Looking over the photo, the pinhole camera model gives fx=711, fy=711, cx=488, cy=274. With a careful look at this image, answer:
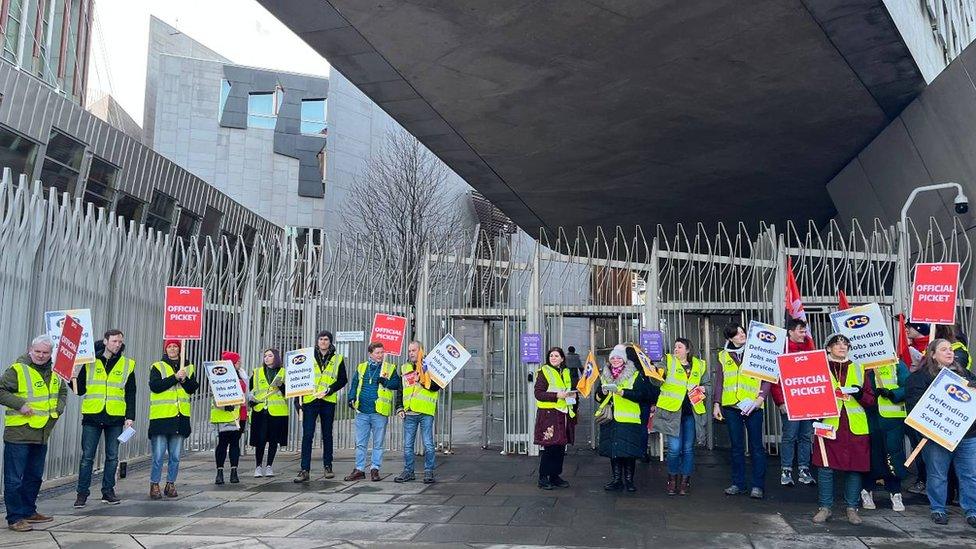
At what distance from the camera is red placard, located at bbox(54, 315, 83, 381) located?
A: 21.8ft

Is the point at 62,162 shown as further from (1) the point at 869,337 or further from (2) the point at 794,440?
(1) the point at 869,337

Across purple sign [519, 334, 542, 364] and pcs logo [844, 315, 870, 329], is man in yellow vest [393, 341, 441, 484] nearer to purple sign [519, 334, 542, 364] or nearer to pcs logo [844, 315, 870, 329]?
purple sign [519, 334, 542, 364]

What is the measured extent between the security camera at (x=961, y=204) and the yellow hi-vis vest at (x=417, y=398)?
26.5ft

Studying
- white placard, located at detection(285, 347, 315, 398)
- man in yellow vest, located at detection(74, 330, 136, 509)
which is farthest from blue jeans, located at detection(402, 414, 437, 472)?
man in yellow vest, located at detection(74, 330, 136, 509)

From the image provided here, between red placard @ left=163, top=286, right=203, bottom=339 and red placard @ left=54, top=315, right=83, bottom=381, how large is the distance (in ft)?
5.46

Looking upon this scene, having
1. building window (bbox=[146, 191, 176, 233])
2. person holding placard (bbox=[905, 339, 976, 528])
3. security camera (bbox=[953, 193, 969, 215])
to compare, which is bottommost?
person holding placard (bbox=[905, 339, 976, 528])

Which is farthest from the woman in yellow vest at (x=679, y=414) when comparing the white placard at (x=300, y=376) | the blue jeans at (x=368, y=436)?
the white placard at (x=300, y=376)

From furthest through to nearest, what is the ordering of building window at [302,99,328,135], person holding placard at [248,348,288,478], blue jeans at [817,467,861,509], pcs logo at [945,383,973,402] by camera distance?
building window at [302,99,328,135] < person holding placard at [248,348,288,478] < blue jeans at [817,467,861,509] < pcs logo at [945,383,973,402]

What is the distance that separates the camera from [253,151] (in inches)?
1499

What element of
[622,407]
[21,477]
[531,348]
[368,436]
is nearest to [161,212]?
[531,348]

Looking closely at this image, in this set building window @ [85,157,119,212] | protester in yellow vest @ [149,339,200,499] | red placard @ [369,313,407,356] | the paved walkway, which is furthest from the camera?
building window @ [85,157,119,212]

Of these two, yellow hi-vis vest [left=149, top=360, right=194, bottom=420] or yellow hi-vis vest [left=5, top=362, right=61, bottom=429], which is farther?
yellow hi-vis vest [left=149, top=360, right=194, bottom=420]

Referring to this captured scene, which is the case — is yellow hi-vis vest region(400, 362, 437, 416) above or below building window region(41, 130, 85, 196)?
below

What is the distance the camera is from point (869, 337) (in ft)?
24.9
